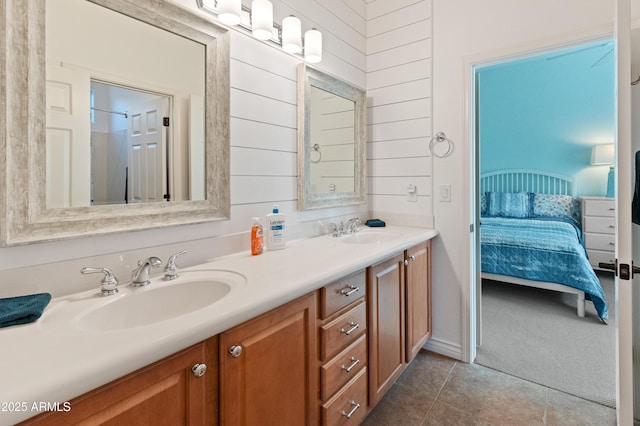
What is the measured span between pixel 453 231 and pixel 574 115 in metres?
3.72

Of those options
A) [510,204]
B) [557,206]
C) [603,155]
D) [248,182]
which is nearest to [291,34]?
[248,182]

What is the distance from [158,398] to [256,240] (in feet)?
2.89

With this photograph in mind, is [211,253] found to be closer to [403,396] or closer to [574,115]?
[403,396]

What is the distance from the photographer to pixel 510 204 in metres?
4.64

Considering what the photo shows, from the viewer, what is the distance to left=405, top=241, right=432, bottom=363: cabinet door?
6.31ft

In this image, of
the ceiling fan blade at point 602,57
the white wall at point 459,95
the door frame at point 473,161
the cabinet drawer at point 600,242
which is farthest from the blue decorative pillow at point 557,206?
the white wall at point 459,95

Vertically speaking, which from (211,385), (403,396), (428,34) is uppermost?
(428,34)

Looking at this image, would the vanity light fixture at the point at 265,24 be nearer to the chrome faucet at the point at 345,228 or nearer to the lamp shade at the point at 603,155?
the chrome faucet at the point at 345,228

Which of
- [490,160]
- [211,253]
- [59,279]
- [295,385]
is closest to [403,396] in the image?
[295,385]

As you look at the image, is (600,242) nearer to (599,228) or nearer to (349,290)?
(599,228)

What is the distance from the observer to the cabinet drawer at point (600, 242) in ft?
13.0

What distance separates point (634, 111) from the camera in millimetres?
1516

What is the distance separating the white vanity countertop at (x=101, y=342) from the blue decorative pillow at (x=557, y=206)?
4435 millimetres

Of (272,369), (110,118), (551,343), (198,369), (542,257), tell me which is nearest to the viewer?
(198,369)
